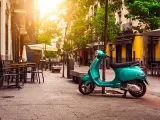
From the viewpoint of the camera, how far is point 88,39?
145 ft

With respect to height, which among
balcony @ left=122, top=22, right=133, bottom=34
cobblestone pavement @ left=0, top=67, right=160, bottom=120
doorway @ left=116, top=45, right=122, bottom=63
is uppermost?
balcony @ left=122, top=22, right=133, bottom=34

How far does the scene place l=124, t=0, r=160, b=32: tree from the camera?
27.6 m

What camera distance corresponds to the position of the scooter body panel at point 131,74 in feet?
28.2

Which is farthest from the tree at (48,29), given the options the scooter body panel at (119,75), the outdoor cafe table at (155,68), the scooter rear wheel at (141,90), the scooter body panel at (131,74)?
the scooter rear wheel at (141,90)

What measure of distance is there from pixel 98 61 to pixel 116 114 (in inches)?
138

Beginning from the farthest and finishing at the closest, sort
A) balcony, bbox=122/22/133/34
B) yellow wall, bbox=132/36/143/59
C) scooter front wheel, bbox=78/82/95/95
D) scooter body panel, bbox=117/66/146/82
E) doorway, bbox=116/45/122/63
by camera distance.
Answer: doorway, bbox=116/45/122/63
balcony, bbox=122/22/133/34
yellow wall, bbox=132/36/143/59
scooter front wheel, bbox=78/82/95/95
scooter body panel, bbox=117/66/146/82

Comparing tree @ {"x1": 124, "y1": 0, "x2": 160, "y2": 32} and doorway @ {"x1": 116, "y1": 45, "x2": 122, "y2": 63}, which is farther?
doorway @ {"x1": 116, "y1": 45, "x2": 122, "y2": 63}

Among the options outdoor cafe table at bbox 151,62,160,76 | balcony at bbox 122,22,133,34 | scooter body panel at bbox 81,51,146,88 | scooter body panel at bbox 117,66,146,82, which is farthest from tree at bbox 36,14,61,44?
scooter body panel at bbox 117,66,146,82

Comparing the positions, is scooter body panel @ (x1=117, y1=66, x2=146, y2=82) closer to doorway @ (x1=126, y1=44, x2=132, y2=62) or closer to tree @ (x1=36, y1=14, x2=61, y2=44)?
doorway @ (x1=126, y1=44, x2=132, y2=62)

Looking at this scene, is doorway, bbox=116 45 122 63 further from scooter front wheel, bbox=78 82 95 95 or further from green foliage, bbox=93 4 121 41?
scooter front wheel, bbox=78 82 95 95

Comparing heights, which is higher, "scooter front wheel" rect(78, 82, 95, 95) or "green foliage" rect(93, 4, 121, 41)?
"green foliage" rect(93, 4, 121, 41)

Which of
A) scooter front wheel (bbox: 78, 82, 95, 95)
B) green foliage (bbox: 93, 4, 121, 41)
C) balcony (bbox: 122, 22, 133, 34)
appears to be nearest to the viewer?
scooter front wheel (bbox: 78, 82, 95, 95)

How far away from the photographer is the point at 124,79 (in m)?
8.79

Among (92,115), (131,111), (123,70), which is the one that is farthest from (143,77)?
(92,115)
